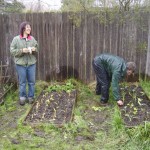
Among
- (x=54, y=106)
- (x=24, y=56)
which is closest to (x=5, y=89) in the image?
(x=24, y=56)

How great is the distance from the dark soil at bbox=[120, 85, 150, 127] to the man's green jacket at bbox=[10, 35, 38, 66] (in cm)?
242

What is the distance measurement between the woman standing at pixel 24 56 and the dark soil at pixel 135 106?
2291mm

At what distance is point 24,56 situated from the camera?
6.97m

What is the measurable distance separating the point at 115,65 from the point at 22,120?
2291mm

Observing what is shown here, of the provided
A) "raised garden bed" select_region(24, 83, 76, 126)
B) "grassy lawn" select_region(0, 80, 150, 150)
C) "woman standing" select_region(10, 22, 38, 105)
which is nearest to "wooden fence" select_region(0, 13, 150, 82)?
"raised garden bed" select_region(24, 83, 76, 126)

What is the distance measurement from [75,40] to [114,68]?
7.57 feet

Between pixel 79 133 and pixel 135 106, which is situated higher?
pixel 135 106

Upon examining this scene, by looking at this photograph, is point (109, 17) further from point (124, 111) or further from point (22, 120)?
point (22, 120)

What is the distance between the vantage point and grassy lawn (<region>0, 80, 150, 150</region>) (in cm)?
489

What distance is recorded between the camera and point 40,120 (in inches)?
237

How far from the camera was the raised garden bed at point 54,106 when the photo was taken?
239 inches

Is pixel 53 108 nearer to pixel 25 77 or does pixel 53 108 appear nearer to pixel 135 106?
pixel 25 77

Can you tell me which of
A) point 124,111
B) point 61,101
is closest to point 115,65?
point 124,111

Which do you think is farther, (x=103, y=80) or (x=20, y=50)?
(x=103, y=80)
